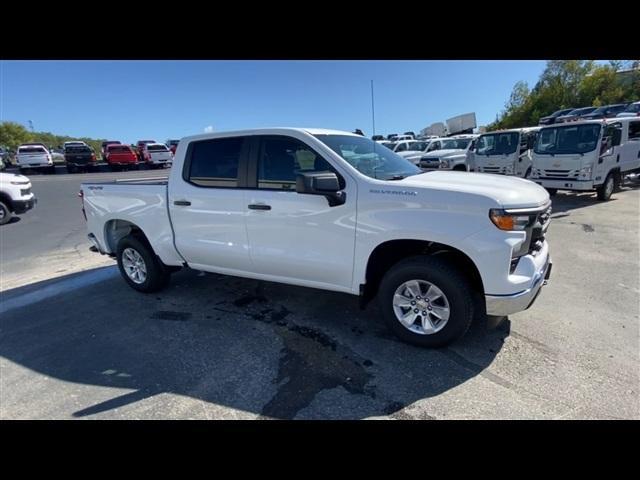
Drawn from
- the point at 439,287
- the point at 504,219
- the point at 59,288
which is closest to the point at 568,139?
the point at 504,219

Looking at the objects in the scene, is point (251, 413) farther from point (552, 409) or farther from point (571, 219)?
point (571, 219)

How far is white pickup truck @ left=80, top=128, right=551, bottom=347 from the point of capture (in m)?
2.72

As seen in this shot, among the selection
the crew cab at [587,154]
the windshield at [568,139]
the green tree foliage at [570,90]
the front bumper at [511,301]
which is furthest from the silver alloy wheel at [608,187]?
the green tree foliage at [570,90]

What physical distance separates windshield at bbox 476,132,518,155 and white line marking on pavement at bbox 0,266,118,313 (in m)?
11.8

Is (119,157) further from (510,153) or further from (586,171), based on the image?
(586,171)

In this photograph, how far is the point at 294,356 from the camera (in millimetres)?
3039

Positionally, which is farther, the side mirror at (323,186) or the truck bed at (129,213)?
the truck bed at (129,213)

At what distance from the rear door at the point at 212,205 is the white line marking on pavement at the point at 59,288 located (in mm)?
2129

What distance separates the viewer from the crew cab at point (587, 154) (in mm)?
9289

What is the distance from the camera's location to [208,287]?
4.73 m

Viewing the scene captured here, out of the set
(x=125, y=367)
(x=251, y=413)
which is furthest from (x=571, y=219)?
(x=125, y=367)

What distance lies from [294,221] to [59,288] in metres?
3.96

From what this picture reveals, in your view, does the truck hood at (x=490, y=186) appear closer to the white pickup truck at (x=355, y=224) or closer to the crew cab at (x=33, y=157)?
the white pickup truck at (x=355, y=224)
